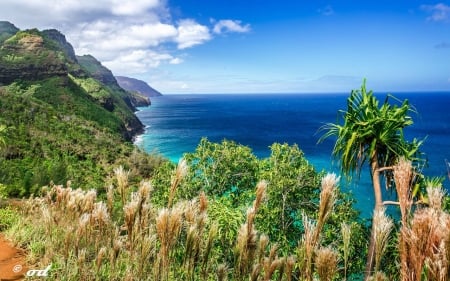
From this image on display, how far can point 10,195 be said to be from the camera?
1570 cm

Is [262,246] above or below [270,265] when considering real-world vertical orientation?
above

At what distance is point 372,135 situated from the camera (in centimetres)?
830

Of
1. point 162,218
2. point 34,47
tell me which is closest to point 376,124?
point 162,218

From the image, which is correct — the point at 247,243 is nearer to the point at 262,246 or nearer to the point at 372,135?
the point at 262,246

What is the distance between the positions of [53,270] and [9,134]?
159ft

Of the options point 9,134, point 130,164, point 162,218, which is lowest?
point 130,164

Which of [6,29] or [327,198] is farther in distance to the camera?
[6,29]

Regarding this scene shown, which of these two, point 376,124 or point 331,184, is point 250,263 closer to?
point 331,184

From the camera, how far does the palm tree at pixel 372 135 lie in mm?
8141

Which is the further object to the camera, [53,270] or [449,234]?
[53,270]

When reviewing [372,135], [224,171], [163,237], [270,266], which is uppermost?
[372,135]

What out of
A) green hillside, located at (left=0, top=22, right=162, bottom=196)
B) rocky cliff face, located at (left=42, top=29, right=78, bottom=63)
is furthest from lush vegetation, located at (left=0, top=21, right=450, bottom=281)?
rocky cliff face, located at (left=42, top=29, right=78, bottom=63)

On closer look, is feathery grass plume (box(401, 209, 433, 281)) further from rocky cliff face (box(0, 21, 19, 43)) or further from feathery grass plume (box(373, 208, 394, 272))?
rocky cliff face (box(0, 21, 19, 43))

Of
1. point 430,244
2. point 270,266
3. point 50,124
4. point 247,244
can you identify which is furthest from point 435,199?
point 50,124
